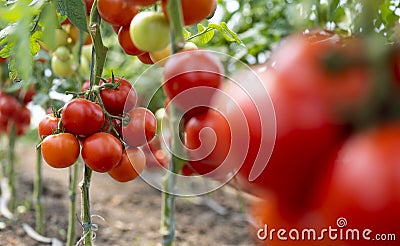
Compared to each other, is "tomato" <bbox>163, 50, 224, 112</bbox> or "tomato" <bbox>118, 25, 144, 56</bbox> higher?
"tomato" <bbox>118, 25, 144, 56</bbox>

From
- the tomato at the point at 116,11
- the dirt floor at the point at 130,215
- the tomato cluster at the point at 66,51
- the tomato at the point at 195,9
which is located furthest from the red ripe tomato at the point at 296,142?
the dirt floor at the point at 130,215

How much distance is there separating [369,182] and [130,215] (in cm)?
209

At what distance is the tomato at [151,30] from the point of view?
1.43 feet

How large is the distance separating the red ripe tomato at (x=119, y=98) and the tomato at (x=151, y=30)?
0.30 meters

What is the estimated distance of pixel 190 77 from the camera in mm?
281

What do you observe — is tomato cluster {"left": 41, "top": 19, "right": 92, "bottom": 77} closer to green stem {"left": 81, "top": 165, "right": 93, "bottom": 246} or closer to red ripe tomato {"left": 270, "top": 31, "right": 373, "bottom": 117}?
green stem {"left": 81, "top": 165, "right": 93, "bottom": 246}

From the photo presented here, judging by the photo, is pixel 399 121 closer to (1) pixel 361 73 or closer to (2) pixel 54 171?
(1) pixel 361 73

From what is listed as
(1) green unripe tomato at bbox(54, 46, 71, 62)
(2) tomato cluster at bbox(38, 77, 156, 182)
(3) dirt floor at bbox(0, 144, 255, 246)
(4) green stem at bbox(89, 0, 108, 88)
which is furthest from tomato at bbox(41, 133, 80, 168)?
(3) dirt floor at bbox(0, 144, 255, 246)

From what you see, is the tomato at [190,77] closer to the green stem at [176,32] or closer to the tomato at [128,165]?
the green stem at [176,32]

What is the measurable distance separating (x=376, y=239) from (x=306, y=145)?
32 mm

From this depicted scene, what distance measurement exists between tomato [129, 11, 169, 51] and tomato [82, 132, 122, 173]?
0.88ft

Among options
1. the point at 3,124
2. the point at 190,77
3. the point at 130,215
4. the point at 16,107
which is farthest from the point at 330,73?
the point at 130,215

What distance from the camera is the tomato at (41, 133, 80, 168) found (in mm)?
702

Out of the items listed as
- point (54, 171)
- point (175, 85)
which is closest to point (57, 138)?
point (175, 85)
